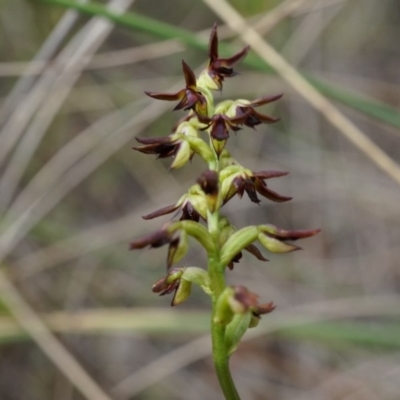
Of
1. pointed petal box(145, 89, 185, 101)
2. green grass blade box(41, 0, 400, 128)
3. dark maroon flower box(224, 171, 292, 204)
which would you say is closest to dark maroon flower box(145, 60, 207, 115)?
pointed petal box(145, 89, 185, 101)

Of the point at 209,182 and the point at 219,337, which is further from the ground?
the point at 209,182

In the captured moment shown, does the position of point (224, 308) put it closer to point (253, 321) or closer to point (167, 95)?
point (253, 321)

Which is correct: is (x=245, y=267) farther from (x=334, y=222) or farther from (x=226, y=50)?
(x=226, y=50)

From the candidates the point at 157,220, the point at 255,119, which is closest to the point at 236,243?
the point at 255,119

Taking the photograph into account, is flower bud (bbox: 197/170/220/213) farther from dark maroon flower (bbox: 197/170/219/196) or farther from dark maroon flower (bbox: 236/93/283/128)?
dark maroon flower (bbox: 236/93/283/128)

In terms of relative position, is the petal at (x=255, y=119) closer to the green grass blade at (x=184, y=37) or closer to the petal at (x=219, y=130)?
the petal at (x=219, y=130)

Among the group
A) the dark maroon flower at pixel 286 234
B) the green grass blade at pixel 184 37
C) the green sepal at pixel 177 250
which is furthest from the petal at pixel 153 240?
the green grass blade at pixel 184 37

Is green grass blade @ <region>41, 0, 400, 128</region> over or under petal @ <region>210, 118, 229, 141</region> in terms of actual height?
over
